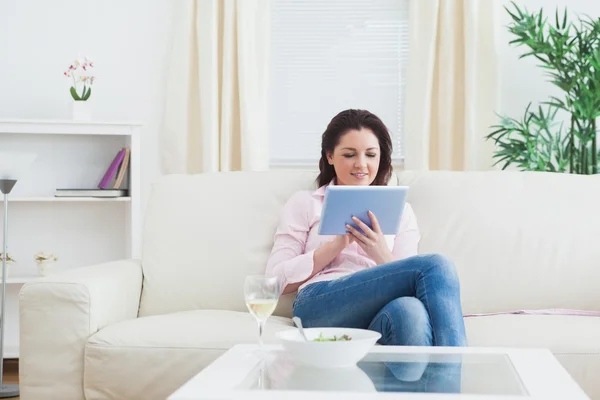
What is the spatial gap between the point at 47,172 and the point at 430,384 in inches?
121

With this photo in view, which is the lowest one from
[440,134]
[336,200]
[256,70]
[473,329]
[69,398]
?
[69,398]

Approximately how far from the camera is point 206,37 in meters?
4.06

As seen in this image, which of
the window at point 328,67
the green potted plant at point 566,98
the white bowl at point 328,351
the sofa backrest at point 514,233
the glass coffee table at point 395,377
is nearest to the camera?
the glass coffee table at point 395,377

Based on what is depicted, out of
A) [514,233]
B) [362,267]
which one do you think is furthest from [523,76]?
[362,267]

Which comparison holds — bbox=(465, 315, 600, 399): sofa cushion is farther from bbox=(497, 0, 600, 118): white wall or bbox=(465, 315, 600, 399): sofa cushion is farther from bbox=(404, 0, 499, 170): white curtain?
bbox=(497, 0, 600, 118): white wall

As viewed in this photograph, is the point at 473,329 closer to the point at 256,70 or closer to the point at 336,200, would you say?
the point at 336,200

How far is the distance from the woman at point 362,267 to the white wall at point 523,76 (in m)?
1.62

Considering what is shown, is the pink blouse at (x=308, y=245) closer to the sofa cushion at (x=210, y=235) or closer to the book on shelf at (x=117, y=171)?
the sofa cushion at (x=210, y=235)

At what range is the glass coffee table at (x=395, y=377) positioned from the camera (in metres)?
1.38

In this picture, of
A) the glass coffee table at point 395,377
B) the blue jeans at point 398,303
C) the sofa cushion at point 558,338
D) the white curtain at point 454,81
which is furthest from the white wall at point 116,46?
the glass coffee table at point 395,377

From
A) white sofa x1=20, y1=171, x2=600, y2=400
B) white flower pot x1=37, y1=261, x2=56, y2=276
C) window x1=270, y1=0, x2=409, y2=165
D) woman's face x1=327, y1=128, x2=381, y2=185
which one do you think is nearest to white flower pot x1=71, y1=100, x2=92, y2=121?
white flower pot x1=37, y1=261, x2=56, y2=276

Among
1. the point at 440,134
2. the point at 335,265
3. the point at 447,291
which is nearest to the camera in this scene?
the point at 447,291

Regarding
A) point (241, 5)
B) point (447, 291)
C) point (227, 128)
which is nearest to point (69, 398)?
point (447, 291)

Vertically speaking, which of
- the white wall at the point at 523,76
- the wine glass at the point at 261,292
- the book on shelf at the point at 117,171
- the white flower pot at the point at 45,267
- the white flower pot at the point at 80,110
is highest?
the white wall at the point at 523,76
